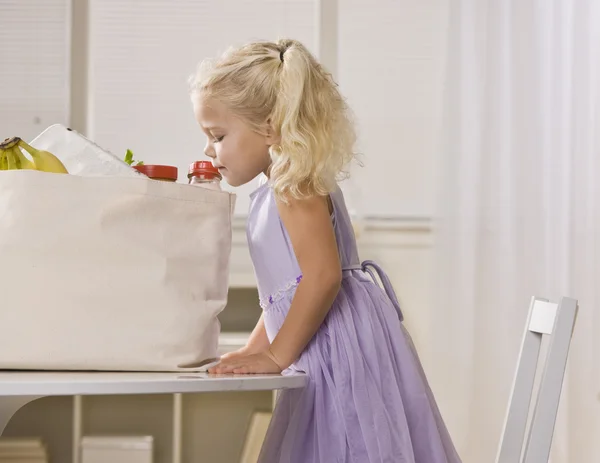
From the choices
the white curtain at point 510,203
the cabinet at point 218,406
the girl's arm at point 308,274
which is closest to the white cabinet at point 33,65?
the cabinet at point 218,406

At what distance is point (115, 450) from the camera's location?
7.31 feet

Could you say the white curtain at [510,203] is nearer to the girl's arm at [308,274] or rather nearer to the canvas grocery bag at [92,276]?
→ the girl's arm at [308,274]

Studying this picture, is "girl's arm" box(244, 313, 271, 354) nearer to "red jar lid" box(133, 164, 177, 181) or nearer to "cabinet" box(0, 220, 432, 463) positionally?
"red jar lid" box(133, 164, 177, 181)

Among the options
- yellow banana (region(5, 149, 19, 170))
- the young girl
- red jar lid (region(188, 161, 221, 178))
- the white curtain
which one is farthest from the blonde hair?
the white curtain

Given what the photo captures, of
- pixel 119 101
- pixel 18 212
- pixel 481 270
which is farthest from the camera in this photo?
pixel 119 101

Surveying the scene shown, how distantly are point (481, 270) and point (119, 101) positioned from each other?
112 centimetres

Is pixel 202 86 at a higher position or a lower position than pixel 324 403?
higher

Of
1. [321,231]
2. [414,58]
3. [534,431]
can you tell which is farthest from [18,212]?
[414,58]

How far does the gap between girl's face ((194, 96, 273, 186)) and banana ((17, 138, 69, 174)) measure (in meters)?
0.30

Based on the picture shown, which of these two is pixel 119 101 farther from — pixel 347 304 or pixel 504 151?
pixel 347 304

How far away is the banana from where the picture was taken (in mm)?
891

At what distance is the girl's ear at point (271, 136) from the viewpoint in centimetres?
117

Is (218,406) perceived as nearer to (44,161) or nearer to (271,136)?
(271,136)

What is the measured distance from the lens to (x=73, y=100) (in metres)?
2.44
